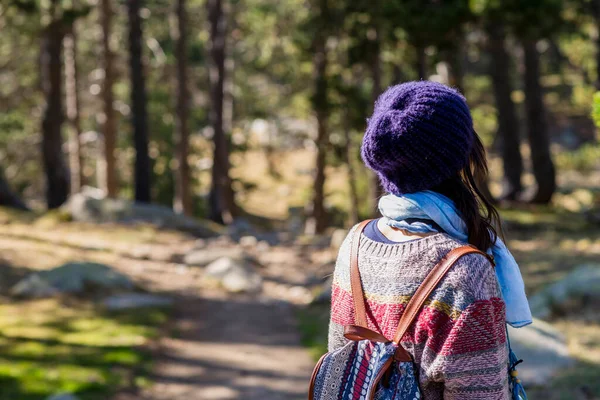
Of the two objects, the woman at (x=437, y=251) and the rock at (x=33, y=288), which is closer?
the woman at (x=437, y=251)

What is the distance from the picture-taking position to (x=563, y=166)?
102 feet

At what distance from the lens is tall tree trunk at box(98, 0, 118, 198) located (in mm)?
20328

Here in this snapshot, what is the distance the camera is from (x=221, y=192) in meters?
23.2

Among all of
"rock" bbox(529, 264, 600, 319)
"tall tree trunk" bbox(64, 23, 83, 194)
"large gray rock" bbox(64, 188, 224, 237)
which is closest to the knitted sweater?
"rock" bbox(529, 264, 600, 319)

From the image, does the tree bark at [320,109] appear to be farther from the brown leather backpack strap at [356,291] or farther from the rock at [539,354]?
the brown leather backpack strap at [356,291]

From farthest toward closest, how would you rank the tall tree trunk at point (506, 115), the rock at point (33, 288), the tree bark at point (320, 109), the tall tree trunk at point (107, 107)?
the tall tree trunk at point (107, 107)
the tree bark at point (320, 109)
the tall tree trunk at point (506, 115)
the rock at point (33, 288)

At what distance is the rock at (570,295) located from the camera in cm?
832

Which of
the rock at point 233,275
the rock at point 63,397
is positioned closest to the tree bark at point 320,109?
the rock at point 233,275

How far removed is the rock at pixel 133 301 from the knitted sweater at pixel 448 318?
28.4ft

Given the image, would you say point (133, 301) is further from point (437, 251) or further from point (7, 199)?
point (7, 199)

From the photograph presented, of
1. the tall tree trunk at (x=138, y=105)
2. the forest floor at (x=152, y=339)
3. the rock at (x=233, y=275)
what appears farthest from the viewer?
the tall tree trunk at (x=138, y=105)

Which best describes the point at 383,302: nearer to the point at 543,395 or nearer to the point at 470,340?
the point at 470,340

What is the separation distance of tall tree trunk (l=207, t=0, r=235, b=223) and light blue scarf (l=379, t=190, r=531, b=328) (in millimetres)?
20462

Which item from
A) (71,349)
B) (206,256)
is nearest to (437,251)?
(71,349)
